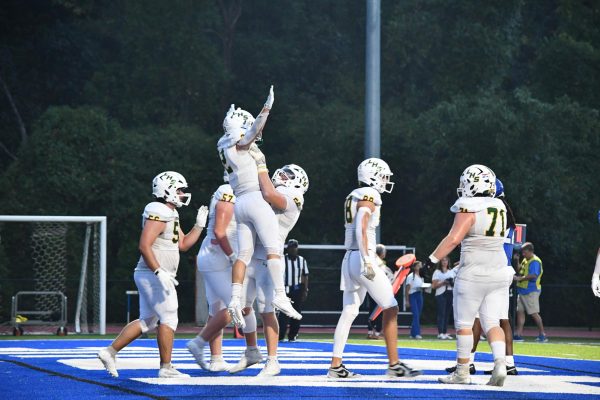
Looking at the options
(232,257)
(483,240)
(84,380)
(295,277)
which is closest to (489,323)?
(483,240)

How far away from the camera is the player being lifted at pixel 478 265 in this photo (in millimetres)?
12008

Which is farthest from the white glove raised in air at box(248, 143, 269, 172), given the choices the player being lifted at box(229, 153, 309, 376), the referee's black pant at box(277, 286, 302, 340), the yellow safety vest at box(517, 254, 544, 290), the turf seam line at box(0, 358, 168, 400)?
the yellow safety vest at box(517, 254, 544, 290)

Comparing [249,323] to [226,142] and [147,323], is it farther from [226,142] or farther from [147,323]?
[226,142]

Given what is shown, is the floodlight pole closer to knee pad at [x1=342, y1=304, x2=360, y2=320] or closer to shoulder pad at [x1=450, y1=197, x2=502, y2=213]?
knee pad at [x1=342, y1=304, x2=360, y2=320]

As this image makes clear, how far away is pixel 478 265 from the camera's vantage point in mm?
12125

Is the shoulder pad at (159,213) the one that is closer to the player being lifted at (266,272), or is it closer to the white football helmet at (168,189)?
the white football helmet at (168,189)

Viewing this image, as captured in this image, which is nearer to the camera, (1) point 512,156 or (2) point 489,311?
(2) point 489,311

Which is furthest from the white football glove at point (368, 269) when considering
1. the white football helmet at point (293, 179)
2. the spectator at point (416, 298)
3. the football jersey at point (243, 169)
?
the spectator at point (416, 298)

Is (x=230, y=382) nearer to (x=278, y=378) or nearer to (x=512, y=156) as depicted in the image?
(x=278, y=378)

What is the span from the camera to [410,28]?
135 feet

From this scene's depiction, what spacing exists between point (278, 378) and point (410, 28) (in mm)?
29949

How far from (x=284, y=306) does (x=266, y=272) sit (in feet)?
2.36

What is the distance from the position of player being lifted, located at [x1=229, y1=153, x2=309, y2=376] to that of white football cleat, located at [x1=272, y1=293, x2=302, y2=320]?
0.43 metres

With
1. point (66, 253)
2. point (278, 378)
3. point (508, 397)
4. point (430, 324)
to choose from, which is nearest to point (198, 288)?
point (66, 253)
